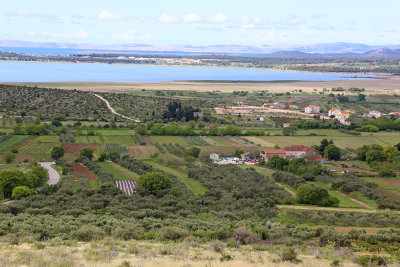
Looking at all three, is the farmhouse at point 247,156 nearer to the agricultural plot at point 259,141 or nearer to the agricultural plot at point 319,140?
the agricultural plot at point 259,141

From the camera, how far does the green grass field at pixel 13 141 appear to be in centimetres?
4494

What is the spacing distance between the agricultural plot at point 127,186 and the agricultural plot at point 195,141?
58.1ft

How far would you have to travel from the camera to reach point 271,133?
2339 inches

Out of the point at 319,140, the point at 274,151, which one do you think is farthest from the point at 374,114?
the point at 274,151

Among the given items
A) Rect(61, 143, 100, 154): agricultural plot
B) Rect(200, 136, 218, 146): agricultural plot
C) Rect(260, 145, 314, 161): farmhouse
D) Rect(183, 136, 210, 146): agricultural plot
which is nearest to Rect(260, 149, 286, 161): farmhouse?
Rect(260, 145, 314, 161): farmhouse

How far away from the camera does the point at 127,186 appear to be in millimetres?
32406

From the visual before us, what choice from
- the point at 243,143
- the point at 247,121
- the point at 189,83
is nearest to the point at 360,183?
the point at 243,143

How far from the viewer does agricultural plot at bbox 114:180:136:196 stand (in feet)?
101

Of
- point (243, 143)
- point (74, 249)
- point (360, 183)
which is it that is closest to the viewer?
point (74, 249)

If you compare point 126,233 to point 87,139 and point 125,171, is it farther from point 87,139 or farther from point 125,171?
point 87,139

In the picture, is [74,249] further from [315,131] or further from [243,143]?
[315,131]

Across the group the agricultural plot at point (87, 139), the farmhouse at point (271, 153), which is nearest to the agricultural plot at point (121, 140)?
the agricultural plot at point (87, 139)

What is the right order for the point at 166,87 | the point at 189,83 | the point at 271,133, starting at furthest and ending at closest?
the point at 189,83, the point at 166,87, the point at 271,133

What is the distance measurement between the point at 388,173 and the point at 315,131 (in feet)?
76.0
